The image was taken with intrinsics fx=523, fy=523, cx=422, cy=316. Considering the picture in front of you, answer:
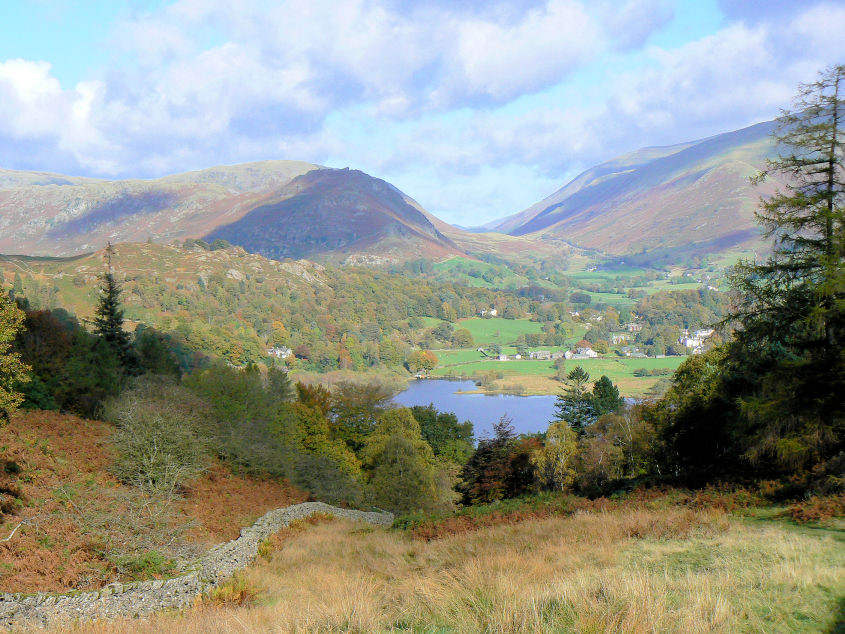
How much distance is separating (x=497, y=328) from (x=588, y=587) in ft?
563

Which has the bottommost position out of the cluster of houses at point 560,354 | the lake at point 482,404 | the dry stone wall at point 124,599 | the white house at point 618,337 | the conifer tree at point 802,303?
the lake at point 482,404

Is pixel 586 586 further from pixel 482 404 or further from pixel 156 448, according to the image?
pixel 482 404

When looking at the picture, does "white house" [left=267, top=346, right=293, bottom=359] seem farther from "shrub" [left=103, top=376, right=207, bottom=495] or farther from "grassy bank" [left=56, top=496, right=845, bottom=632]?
"grassy bank" [left=56, top=496, right=845, bottom=632]

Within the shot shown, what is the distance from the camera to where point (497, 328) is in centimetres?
17600

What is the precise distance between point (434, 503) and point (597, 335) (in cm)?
12549

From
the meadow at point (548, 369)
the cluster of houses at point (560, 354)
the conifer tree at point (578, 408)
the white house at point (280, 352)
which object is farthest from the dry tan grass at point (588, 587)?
the white house at point (280, 352)

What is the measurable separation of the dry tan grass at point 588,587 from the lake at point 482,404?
6290 cm

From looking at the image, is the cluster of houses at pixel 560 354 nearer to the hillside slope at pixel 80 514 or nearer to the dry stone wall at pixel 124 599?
the hillside slope at pixel 80 514

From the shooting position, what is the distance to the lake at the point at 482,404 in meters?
79.4

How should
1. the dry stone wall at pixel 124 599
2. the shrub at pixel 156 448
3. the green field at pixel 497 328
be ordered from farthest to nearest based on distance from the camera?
the green field at pixel 497 328 → the shrub at pixel 156 448 → the dry stone wall at pixel 124 599

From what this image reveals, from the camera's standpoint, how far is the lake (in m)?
79.4

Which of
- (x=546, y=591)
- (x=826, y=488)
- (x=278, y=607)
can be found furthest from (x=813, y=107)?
(x=278, y=607)

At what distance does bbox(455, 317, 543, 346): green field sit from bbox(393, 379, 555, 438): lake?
151 feet

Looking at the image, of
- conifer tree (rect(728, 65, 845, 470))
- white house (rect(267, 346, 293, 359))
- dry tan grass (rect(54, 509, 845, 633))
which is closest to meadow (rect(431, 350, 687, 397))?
white house (rect(267, 346, 293, 359))
